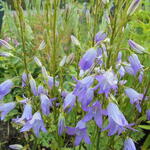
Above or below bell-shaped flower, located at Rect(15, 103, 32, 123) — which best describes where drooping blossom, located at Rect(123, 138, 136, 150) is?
below

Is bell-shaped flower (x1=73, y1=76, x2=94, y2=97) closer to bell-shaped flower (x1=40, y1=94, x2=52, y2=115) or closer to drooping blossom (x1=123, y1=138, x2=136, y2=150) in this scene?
bell-shaped flower (x1=40, y1=94, x2=52, y2=115)

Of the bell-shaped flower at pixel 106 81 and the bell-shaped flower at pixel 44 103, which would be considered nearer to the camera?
the bell-shaped flower at pixel 106 81

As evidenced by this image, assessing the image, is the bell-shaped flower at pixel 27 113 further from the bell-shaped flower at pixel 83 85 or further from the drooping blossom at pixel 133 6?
the drooping blossom at pixel 133 6

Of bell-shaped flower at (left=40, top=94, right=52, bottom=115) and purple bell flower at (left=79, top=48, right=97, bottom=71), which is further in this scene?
bell-shaped flower at (left=40, top=94, right=52, bottom=115)

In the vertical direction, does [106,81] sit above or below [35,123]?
above

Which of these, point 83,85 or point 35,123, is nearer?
point 83,85

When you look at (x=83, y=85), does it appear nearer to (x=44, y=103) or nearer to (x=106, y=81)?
(x=106, y=81)

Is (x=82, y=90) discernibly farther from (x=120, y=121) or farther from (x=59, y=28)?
(x=59, y=28)

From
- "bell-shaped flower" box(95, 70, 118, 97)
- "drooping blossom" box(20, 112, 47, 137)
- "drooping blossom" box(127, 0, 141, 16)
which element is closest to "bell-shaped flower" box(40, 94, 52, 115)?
"drooping blossom" box(20, 112, 47, 137)

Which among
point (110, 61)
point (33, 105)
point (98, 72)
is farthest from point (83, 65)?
point (33, 105)

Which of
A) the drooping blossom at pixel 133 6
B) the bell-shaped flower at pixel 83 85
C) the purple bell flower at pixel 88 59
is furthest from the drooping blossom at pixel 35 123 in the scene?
the drooping blossom at pixel 133 6

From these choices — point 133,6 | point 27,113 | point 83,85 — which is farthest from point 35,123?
point 133,6

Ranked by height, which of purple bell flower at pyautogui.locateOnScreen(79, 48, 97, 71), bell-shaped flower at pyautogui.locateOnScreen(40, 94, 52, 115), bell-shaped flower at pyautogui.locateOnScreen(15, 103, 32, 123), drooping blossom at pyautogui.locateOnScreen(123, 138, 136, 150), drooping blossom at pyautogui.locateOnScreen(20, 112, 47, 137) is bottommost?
drooping blossom at pyautogui.locateOnScreen(123, 138, 136, 150)
